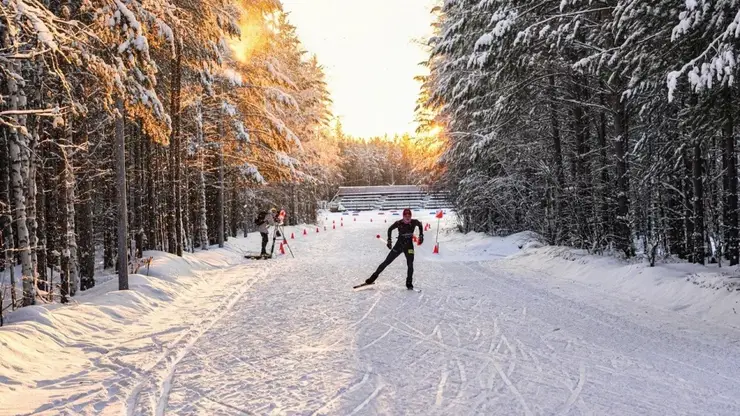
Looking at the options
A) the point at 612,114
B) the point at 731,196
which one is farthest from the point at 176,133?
the point at 731,196

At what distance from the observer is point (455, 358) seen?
596 cm

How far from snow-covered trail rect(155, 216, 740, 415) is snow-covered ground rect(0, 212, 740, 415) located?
0.09 ft

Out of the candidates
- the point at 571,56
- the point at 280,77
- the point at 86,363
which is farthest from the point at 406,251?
the point at 280,77

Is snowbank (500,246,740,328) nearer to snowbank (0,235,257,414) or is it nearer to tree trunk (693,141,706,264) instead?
tree trunk (693,141,706,264)

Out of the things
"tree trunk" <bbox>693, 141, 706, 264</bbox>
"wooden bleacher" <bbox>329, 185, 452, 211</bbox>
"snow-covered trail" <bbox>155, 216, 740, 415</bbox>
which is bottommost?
"snow-covered trail" <bbox>155, 216, 740, 415</bbox>

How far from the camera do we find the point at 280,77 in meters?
19.8

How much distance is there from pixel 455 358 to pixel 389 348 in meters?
0.92

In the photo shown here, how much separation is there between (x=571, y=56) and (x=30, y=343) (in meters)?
15.1

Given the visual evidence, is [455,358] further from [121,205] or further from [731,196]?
[731,196]

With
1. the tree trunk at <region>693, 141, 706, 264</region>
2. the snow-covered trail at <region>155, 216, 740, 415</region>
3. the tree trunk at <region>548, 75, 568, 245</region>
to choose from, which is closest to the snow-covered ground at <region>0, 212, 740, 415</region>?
the snow-covered trail at <region>155, 216, 740, 415</region>

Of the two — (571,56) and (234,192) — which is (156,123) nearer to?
(571,56)

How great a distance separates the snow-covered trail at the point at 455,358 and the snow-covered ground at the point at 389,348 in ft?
0.09

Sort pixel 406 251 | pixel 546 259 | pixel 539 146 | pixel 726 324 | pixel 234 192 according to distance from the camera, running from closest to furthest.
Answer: pixel 726 324, pixel 406 251, pixel 546 259, pixel 539 146, pixel 234 192

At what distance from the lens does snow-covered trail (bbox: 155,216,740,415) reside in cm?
459
